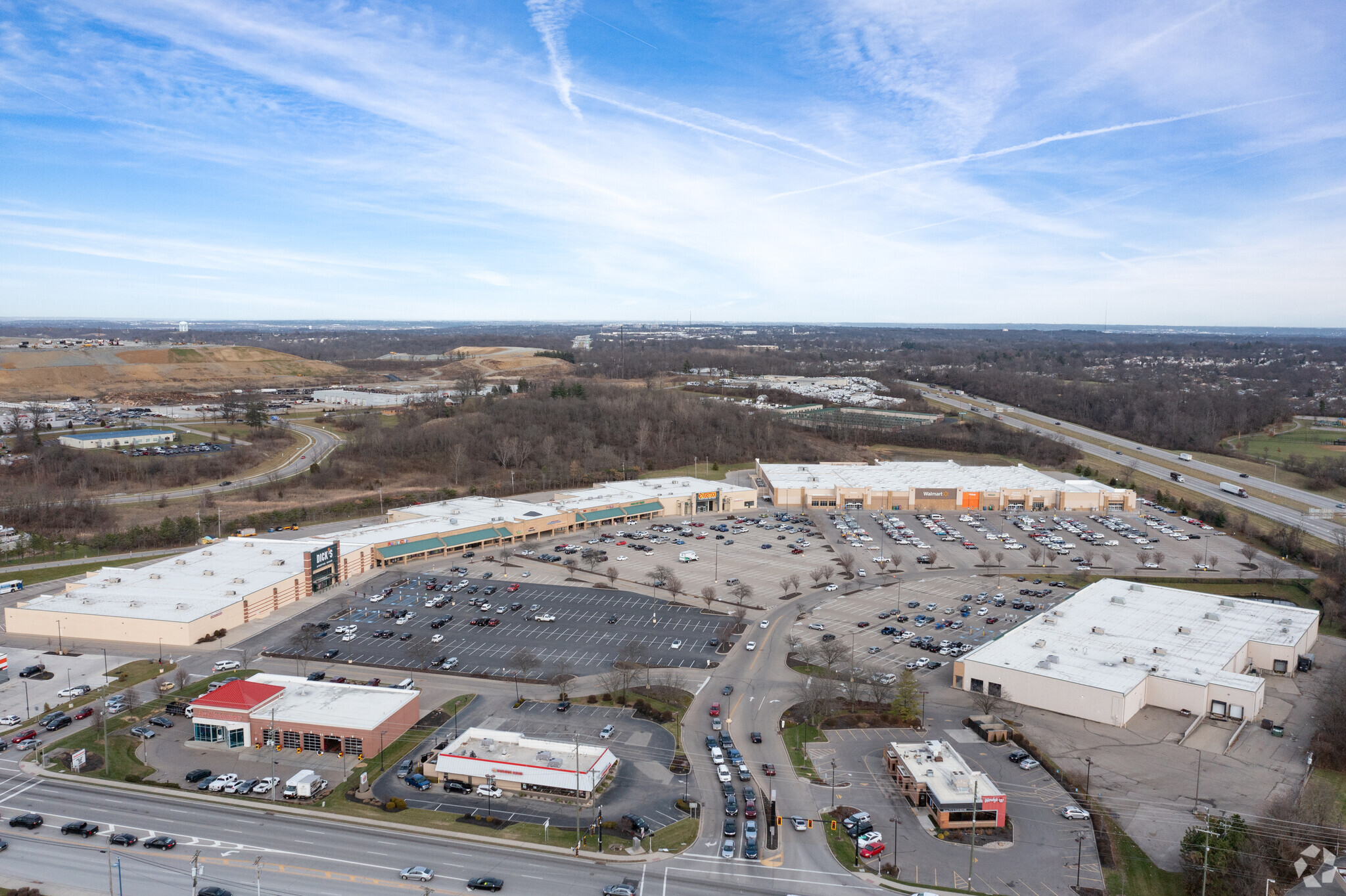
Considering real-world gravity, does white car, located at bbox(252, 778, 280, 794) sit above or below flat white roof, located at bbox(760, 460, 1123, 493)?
below

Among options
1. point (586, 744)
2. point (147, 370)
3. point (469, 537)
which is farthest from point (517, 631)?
point (147, 370)

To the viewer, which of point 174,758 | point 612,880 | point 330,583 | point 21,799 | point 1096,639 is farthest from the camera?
point 330,583

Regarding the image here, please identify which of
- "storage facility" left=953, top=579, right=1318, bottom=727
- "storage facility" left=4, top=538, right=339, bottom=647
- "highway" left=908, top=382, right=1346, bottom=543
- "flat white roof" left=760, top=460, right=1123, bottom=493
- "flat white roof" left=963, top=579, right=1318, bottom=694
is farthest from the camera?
"flat white roof" left=760, top=460, right=1123, bottom=493

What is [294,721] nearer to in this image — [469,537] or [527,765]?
[527,765]

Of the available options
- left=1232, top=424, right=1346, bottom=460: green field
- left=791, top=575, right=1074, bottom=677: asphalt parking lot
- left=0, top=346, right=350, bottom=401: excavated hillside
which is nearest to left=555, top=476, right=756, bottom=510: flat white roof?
left=791, top=575, right=1074, bottom=677: asphalt parking lot

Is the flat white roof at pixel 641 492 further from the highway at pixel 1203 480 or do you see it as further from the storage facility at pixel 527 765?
the highway at pixel 1203 480

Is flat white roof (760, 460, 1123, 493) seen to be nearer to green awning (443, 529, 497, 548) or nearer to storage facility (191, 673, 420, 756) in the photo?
green awning (443, 529, 497, 548)

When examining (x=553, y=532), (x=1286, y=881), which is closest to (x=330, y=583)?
(x=553, y=532)

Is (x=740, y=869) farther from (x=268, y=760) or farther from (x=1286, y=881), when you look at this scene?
(x=268, y=760)
